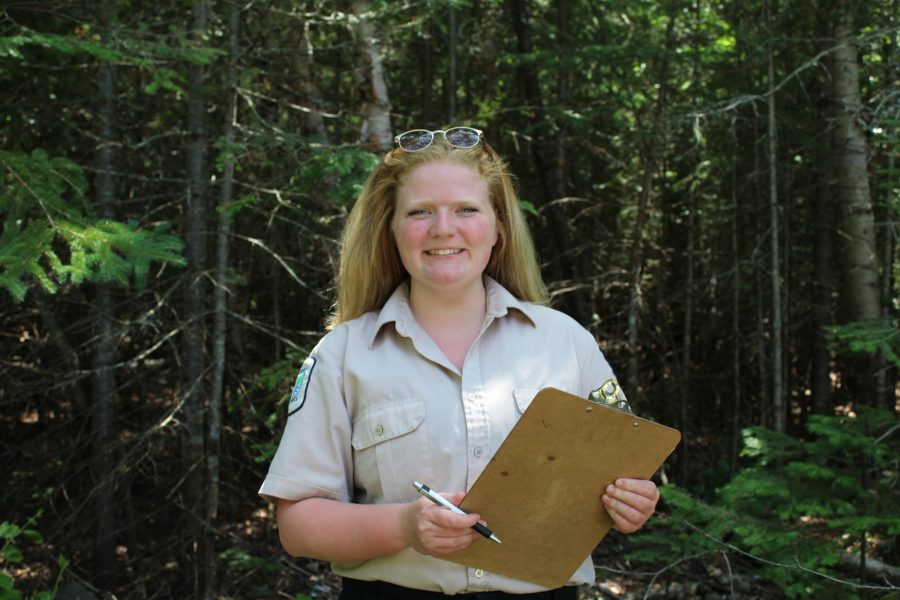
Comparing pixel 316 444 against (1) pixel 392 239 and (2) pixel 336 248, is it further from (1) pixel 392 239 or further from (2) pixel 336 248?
(2) pixel 336 248

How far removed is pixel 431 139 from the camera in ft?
7.32

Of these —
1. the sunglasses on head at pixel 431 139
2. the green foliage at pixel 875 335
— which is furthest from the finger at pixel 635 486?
the green foliage at pixel 875 335

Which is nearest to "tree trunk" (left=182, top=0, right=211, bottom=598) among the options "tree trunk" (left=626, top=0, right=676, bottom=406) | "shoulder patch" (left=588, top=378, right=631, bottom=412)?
"tree trunk" (left=626, top=0, right=676, bottom=406)

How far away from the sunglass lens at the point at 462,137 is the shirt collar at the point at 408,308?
0.37 m

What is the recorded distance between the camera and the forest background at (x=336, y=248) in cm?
470

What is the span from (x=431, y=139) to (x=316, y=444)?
2.73 feet

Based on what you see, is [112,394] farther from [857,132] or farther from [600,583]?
[857,132]

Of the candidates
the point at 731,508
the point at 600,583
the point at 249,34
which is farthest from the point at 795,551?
the point at 249,34

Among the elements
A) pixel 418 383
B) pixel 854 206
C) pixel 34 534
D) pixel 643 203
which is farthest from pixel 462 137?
pixel 854 206

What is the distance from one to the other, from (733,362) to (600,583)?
2974mm

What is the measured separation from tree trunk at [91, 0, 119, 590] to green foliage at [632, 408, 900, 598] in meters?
4.04

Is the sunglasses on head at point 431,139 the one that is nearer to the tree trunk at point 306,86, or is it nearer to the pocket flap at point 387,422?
the pocket flap at point 387,422

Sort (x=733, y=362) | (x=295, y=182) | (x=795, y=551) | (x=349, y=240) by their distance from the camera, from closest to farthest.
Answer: (x=349, y=240), (x=795, y=551), (x=295, y=182), (x=733, y=362)

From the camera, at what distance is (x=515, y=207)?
2369 millimetres
